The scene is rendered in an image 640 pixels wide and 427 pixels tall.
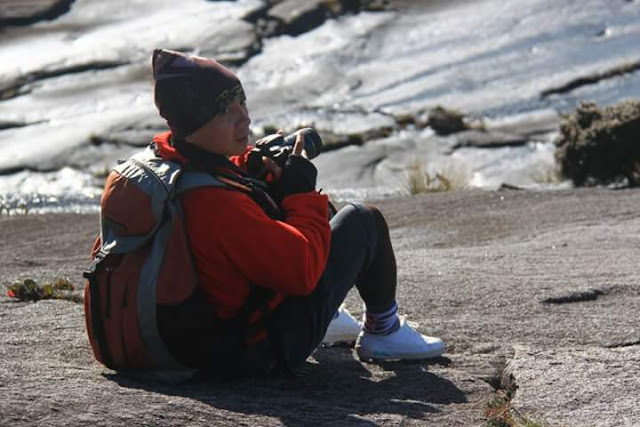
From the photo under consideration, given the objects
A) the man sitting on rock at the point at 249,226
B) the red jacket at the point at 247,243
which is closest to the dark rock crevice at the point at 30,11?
the man sitting on rock at the point at 249,226

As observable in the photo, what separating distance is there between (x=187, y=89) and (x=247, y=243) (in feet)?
1.72

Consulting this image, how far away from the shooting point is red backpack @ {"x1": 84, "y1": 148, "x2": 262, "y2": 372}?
406cm

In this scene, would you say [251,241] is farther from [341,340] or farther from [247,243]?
[341,340]

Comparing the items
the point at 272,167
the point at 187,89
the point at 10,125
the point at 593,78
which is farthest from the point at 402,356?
the point at 593,78

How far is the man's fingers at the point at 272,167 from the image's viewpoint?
429cm

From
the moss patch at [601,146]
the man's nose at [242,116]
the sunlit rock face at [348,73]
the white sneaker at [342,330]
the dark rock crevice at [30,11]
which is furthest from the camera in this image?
the dark rock crevice at [30,11]

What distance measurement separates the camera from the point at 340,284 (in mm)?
4477

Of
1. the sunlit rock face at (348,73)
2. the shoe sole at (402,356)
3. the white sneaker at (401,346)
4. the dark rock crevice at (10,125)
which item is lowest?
the sunlit rock face at (348,73)

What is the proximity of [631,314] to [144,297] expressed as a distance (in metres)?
2.06

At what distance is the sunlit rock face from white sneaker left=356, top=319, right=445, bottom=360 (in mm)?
7142

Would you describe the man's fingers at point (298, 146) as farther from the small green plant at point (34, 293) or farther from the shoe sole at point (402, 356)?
the small green plant at point (34, 293)

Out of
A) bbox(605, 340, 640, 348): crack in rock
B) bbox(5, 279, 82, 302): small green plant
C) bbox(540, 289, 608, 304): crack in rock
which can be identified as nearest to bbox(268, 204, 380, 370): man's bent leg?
bbox(605, 340, 640, 348): crack in rock

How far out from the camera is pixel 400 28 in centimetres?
1891

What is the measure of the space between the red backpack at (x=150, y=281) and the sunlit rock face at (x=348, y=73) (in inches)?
305
